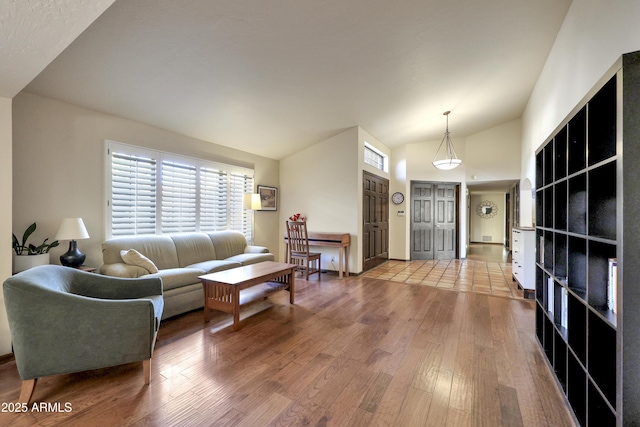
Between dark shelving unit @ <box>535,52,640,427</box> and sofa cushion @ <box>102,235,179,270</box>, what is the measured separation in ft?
13.2

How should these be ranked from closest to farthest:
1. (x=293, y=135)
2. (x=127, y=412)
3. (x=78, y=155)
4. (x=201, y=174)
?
(x=127, y=412)
(x=78, y=155)
(x=201, y=174)
(x=293, y=135)

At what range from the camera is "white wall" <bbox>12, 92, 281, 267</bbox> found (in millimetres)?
2660

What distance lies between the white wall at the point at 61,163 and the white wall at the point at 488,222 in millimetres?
11011

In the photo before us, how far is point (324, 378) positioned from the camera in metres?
1.89

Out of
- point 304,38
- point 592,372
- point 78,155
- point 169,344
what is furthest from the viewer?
point 78,155

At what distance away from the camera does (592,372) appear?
1314 millimetres

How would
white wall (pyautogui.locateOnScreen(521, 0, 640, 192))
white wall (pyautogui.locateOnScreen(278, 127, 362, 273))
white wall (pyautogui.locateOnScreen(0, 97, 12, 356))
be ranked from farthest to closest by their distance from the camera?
white wall (pyautogui.locateOnScreen(278, 127, 362, 273)) < white wall (pyautogui.locateOnScreen(0, 97, 12, 356)) < white wall (pyautogui.locateOnScreen(521, 0, 640, 192))

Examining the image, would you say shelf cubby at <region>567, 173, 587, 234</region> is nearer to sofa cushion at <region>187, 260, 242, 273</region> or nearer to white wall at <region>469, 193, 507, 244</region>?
sofa cushion at <region>187, 260, 242, 273</region>

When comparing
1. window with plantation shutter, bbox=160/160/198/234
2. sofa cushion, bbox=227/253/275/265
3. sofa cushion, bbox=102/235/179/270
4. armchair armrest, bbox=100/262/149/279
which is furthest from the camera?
sofa cushion, bbox=227/253/275/265

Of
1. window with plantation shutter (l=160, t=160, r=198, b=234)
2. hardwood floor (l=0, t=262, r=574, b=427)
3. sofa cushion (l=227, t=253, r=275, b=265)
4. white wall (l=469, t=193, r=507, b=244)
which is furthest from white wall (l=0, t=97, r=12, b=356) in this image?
white wall (l=469, t=193, r=507, b=244)

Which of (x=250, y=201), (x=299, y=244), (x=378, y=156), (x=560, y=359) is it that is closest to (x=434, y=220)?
(x=378, y=156)

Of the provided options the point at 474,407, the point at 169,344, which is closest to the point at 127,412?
the point at 169,344

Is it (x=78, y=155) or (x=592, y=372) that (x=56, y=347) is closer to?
(x=78, y=155)

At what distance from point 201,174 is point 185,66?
2.04 m
